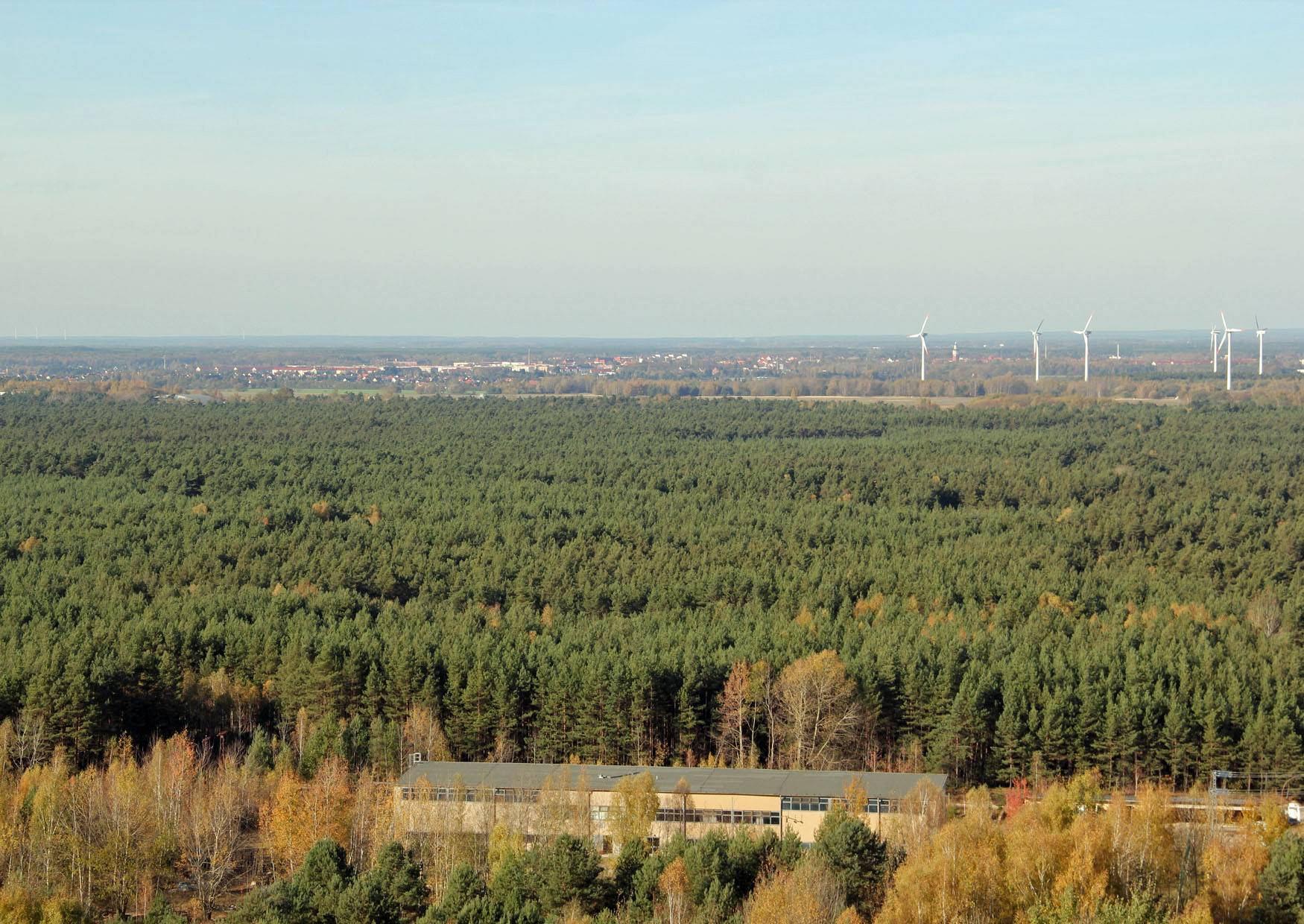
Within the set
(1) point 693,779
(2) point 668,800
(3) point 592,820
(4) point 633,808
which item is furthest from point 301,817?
(1) point 693,779

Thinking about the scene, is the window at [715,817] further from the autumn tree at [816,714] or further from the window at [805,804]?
the autumn tree at [816,714]

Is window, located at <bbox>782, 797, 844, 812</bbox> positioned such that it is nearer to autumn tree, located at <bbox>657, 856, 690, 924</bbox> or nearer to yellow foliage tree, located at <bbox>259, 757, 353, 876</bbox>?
autumn tree, located at <bbox>657, 856, 690, 924</bbox>

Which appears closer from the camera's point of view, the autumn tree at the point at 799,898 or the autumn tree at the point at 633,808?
the autumn tree at the point at 799,898

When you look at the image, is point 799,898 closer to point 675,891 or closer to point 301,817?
point 675,891

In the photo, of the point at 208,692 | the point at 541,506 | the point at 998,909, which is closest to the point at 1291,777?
the point at 998,909

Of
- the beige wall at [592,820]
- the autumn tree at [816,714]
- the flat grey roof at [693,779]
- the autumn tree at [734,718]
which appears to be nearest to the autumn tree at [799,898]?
the beige wall at [592,820]

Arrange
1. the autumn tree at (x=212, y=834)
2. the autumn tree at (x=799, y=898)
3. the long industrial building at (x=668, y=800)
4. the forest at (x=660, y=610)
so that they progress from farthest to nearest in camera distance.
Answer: the forest at (x=660, y=610) < the long industrial building at (x=668, y=800) < the autumn tree at (x=212, y=834) < the autumn tree at (x=799, y=898)
